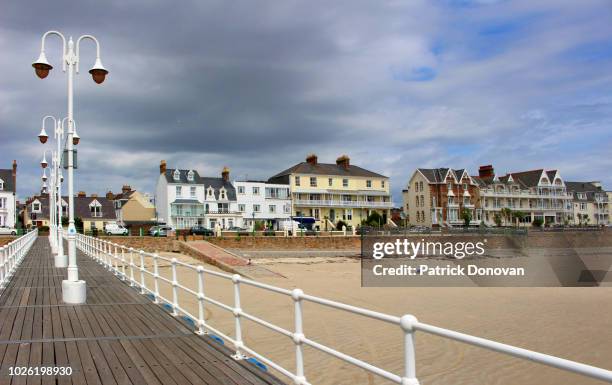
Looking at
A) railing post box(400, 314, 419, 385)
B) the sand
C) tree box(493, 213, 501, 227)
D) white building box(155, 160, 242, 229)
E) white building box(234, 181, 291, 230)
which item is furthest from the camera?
tree box(493, 213, 501, 227)

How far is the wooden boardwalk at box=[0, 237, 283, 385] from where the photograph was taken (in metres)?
5.87

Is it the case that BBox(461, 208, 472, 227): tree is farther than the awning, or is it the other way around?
BBox(461, 208, 472, 227): tree

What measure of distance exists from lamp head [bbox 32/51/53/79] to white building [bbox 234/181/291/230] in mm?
63211

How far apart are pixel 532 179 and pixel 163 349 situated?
322 feet

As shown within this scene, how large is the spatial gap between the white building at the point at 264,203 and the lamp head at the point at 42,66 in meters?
63.2

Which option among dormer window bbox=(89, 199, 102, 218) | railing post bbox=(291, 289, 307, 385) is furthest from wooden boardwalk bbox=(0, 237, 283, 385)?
dormer window bbox=(89, 199, 102, 218)

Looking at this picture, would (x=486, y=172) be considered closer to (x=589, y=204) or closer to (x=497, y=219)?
(x=497, y=219)

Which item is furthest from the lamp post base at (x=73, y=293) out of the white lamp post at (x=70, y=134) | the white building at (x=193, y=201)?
the white building at (x=193, y=201)

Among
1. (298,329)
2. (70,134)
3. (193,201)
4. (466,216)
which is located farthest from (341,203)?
(298,329)

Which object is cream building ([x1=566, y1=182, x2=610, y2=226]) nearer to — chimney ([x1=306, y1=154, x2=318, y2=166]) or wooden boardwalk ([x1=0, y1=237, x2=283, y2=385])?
chimney ([x1=306, y1=154, x2=318, y2=166])

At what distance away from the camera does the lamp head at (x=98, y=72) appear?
36.7 ft

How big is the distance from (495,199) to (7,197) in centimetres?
7109

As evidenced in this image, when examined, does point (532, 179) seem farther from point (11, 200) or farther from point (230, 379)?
point (230, 379)

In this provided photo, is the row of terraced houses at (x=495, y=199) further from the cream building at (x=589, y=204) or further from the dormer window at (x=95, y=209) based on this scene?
the dormer window at (x=95, y=209)
